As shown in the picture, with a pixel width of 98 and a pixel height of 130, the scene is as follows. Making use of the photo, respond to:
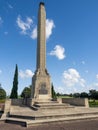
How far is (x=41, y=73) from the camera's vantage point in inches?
901

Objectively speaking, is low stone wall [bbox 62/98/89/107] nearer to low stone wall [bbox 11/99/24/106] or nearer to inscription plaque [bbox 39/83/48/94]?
inscription plaque [bbox 39/83/48/94]

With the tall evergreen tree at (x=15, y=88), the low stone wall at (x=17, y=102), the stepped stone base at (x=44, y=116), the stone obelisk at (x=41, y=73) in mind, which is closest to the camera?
the stepped stone base at (x=44, y=116)

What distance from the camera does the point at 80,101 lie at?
77.0 feet

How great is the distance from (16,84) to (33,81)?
846cm

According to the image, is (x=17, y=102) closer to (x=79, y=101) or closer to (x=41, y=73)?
(x=41, y=73)

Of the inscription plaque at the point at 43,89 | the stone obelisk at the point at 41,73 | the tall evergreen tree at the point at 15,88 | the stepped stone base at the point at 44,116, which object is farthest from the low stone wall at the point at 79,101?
the tall evergreen tree at the point at 15,88

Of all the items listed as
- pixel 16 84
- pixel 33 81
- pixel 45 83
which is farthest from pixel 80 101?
pixel 16 84

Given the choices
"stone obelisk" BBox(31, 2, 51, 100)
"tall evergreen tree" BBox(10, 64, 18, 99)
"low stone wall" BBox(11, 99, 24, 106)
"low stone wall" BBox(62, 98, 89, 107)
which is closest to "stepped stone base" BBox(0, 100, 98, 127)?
"low stone wall" BBox(11, 99, 24, 106)

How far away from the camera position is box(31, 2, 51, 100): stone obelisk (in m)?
22.0

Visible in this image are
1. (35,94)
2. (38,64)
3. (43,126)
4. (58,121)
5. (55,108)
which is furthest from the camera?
(38,64)

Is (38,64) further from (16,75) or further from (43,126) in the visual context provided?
(43,126)

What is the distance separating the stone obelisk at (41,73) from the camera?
2203 centimetres

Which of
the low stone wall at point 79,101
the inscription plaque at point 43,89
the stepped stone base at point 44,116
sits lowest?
the stepped stone base at point 44,116

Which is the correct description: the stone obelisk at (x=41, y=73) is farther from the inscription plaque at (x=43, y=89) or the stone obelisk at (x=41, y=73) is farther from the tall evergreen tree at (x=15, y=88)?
the tall evergreen tree at (x=15, y=88)
